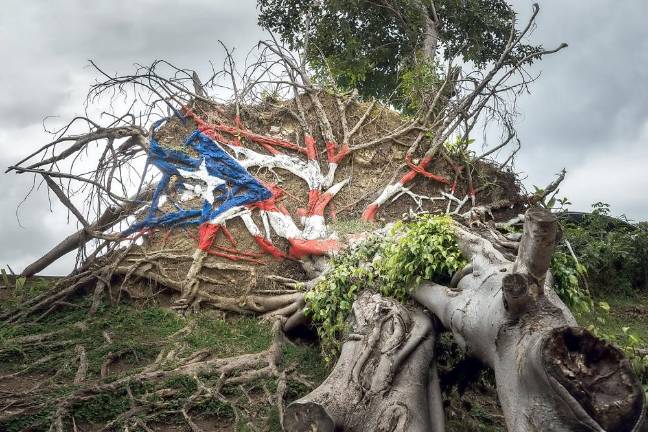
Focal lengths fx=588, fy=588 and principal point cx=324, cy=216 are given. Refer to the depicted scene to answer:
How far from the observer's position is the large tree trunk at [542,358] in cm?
278

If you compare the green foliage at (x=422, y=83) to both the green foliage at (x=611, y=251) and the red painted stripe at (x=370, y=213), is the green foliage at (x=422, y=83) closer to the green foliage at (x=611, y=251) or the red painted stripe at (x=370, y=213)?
the red painted stripe at (x=370, y=213)

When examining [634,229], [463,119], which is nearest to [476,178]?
[463,119]

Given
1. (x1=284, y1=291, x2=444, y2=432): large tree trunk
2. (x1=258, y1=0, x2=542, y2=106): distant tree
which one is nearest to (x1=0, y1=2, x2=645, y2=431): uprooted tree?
(x1=284, y1=291, x2=444, y2=432): large tree trunk

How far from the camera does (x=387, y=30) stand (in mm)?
16219

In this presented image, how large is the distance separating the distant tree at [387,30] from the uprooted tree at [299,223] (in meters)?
3.07

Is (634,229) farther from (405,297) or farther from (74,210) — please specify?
(74,210)

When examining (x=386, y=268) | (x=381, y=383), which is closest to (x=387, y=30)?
(x=386, y=268)

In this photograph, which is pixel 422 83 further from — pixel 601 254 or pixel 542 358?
pixel 542 358

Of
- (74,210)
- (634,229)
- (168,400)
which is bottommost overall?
(168,400)

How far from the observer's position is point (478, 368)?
192 inches

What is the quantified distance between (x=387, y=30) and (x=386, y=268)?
1194cm

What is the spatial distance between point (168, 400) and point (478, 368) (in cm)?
280

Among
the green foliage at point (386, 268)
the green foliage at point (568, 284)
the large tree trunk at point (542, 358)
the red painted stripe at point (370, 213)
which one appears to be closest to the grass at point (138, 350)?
the green foliage at point (386, 268)

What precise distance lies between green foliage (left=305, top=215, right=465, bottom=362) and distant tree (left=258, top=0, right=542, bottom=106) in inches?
353
